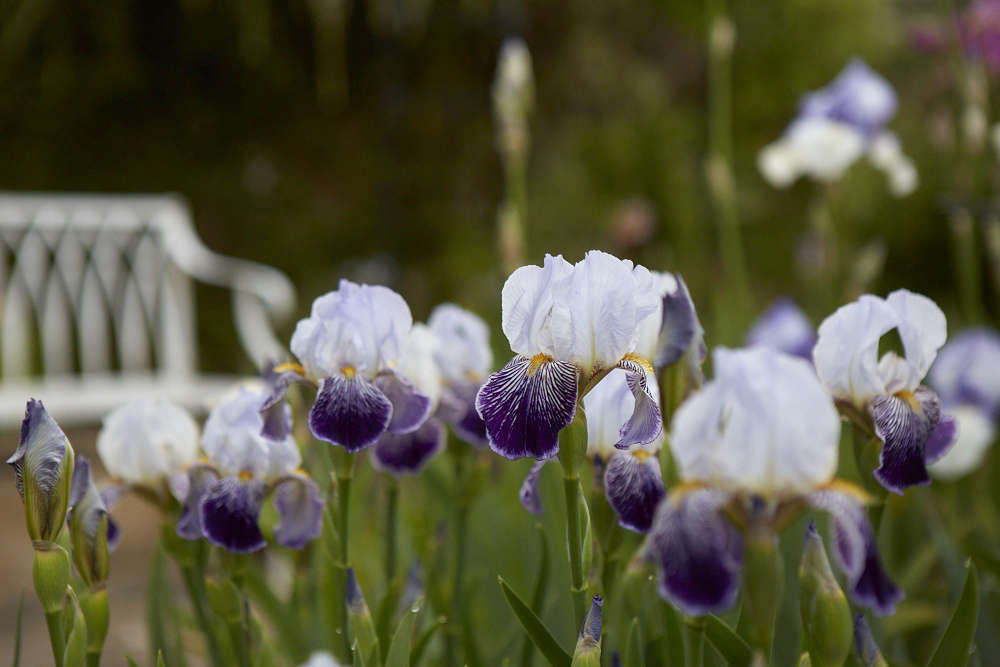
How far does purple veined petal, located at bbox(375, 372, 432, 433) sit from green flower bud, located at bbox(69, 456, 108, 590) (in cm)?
19

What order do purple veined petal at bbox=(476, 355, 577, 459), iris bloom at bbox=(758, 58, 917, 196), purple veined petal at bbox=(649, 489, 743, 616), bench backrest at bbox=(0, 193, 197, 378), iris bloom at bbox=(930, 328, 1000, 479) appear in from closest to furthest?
purple veined petal at bbox=(649, 489, 743, 616)
purple veined petal at bbox=(476, 355, 577, 459)
iris bloom at bbox=(930, 328, 1000, 479)
iris bloom at bbox=(758, 58, 917, 196)
bench backrest at bbox=(0, 193, 197, 378)

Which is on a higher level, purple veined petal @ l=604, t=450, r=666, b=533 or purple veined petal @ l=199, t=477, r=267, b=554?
purple veined petal @ l=604, t=450, r=666, b=533

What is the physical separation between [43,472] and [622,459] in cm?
34

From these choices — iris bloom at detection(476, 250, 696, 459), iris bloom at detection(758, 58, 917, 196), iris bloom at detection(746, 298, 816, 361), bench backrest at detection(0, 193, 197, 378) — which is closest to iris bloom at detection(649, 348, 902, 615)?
iris bloom at detection(476, 250, 696, 459)

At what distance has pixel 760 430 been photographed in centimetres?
40

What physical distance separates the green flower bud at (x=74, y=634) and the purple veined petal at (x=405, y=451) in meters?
0.24

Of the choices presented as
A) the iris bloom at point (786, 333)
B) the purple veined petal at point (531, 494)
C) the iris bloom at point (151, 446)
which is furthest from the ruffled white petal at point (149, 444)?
the iris bloom at point (786, 333)

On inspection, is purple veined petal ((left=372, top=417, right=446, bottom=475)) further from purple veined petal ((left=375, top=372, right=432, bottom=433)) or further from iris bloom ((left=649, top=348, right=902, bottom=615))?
iris bloom ((left=649, top=348, right=902, bottom=615))

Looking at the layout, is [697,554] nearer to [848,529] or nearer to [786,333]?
[848,529]

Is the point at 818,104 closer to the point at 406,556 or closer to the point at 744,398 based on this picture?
the point at 406,556

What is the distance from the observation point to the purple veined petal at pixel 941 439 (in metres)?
0.60

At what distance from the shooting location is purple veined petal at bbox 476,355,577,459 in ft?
1.69

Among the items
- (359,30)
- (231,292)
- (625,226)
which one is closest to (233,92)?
(359,30)

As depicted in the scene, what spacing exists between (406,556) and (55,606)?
0.59 m
